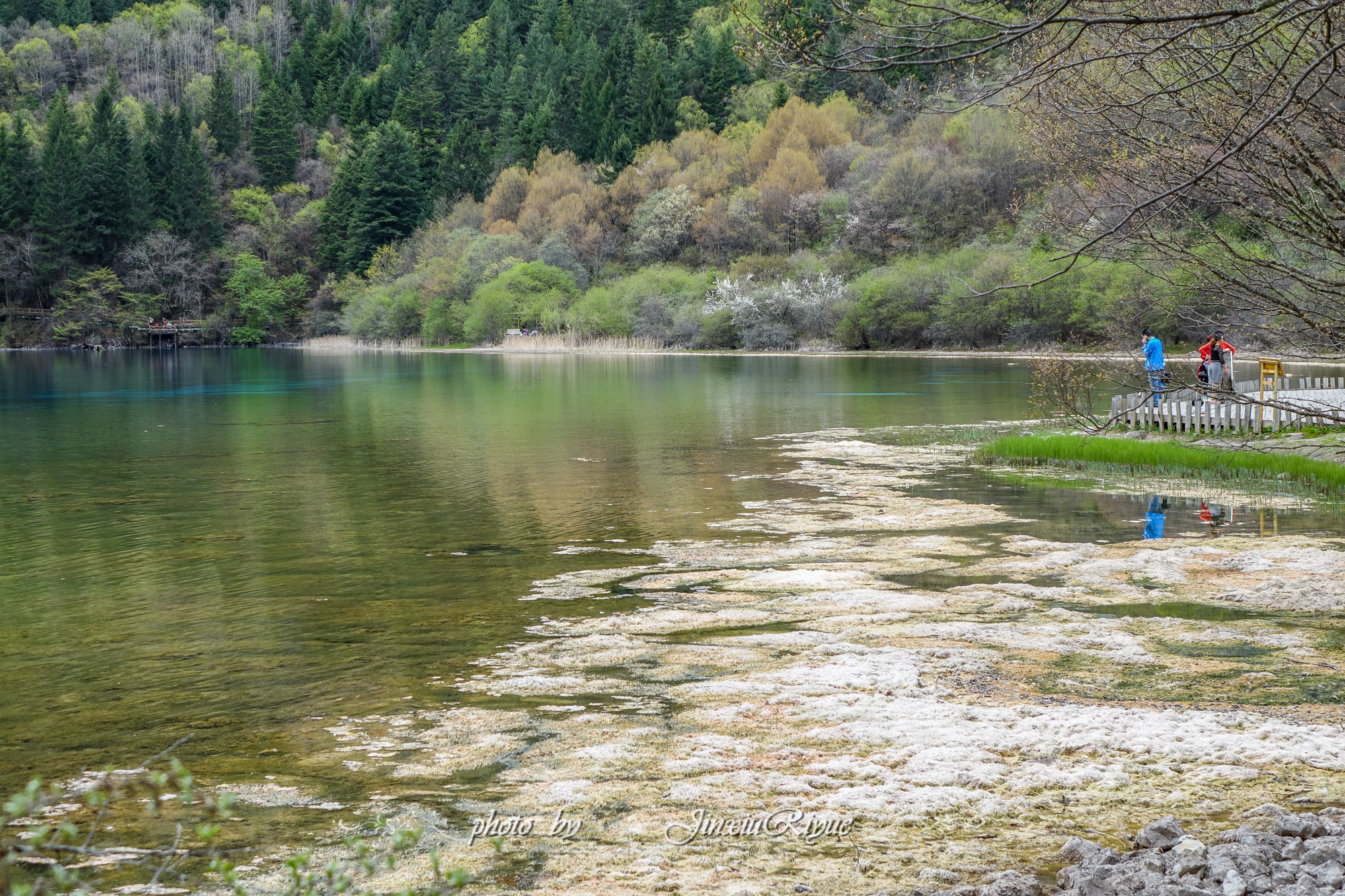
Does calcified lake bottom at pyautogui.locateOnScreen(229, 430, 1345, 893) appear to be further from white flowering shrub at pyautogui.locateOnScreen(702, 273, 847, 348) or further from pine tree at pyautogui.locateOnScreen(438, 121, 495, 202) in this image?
pine tree at pyautogui.locateOnScreen(438, 121, 495, 202)

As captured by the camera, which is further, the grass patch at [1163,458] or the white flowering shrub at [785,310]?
the white flowering shrub at [785,310]

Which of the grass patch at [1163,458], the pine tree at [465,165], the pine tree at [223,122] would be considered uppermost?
the pine tree at [223,122]

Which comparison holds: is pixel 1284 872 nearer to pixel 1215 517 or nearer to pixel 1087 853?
pixel 1087 853

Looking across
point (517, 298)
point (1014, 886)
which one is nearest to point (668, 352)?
point (517, 298)

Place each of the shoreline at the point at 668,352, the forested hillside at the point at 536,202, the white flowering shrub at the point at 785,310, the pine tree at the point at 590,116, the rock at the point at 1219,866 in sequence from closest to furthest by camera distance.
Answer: the rock at the point at 1219,866
the shoreline at the point at 668,352
the white flowering shrub at the point at 785,310
the forested hillside at the point at 536,202
the pine tree at the point at 590,116

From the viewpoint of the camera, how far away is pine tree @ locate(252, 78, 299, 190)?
138m

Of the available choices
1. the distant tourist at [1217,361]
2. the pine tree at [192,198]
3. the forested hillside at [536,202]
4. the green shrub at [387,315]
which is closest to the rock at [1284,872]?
the distant tourist at [1217,361]

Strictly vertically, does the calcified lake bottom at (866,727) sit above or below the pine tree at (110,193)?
below

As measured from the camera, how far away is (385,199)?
127 metres

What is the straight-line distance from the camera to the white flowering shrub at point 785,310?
8206cm

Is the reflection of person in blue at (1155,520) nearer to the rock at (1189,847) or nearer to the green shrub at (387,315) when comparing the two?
the rock at (1189,847)

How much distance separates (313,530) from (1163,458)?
14156 mm

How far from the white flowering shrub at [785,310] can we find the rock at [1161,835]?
76829 millimetres

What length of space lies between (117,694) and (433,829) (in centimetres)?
398
